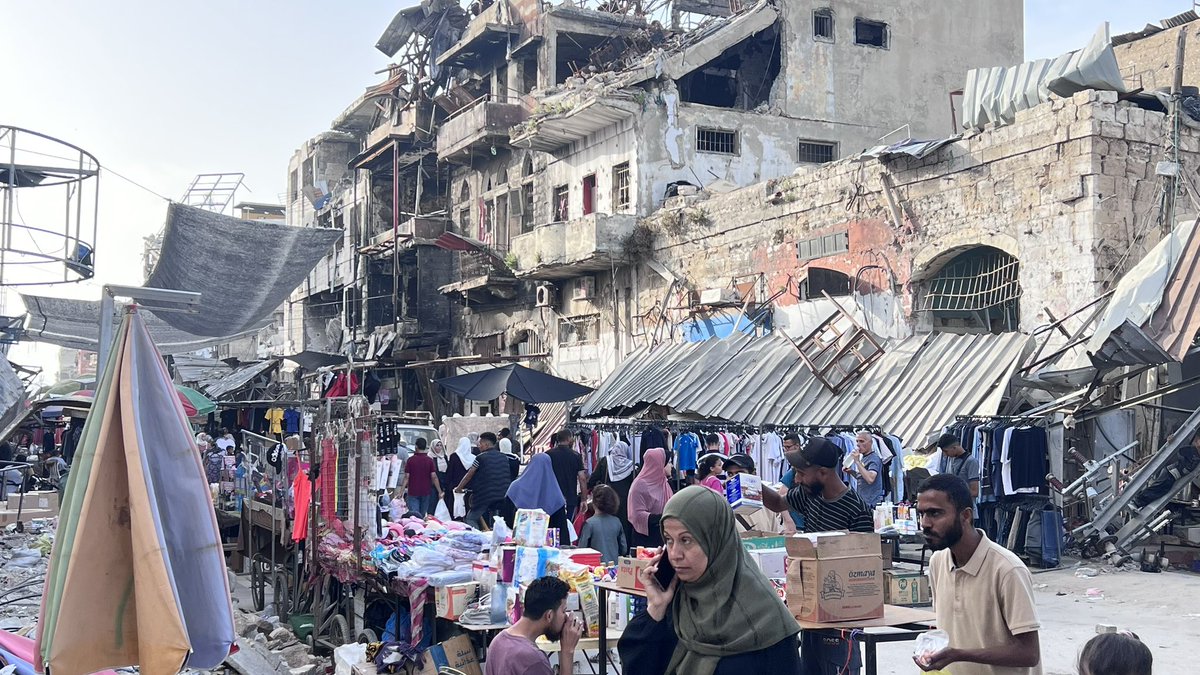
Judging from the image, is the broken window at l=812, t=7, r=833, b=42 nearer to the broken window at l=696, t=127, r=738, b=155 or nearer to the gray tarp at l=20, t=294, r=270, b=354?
the broken window at l=696, t=127, r=738, b=155

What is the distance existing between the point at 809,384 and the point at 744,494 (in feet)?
30.8

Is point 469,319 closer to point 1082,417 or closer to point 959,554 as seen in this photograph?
point 1082,417

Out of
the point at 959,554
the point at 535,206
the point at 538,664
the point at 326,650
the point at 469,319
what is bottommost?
the point at 326,650

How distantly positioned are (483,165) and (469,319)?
15.1 ft

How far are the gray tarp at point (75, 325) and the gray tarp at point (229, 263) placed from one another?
67.5 inches

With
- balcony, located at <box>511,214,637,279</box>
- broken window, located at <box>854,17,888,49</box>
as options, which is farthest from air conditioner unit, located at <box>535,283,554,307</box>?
broken window, located at <box>854,17,888,49</box>

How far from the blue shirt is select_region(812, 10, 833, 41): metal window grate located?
15530 millimetres

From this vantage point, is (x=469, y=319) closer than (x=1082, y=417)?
No

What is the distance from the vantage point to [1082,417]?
12688mm

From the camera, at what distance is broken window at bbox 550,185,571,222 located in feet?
91.8

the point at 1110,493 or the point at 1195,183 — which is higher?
the point at 1195,183

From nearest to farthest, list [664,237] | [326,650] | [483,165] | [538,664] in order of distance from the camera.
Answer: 1. [538,664]
2. [326,650]
3. [664,237]
4. [483,165]

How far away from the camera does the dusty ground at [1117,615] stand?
7781mm

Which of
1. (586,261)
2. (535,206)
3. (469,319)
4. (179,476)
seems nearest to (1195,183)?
(586,261)
